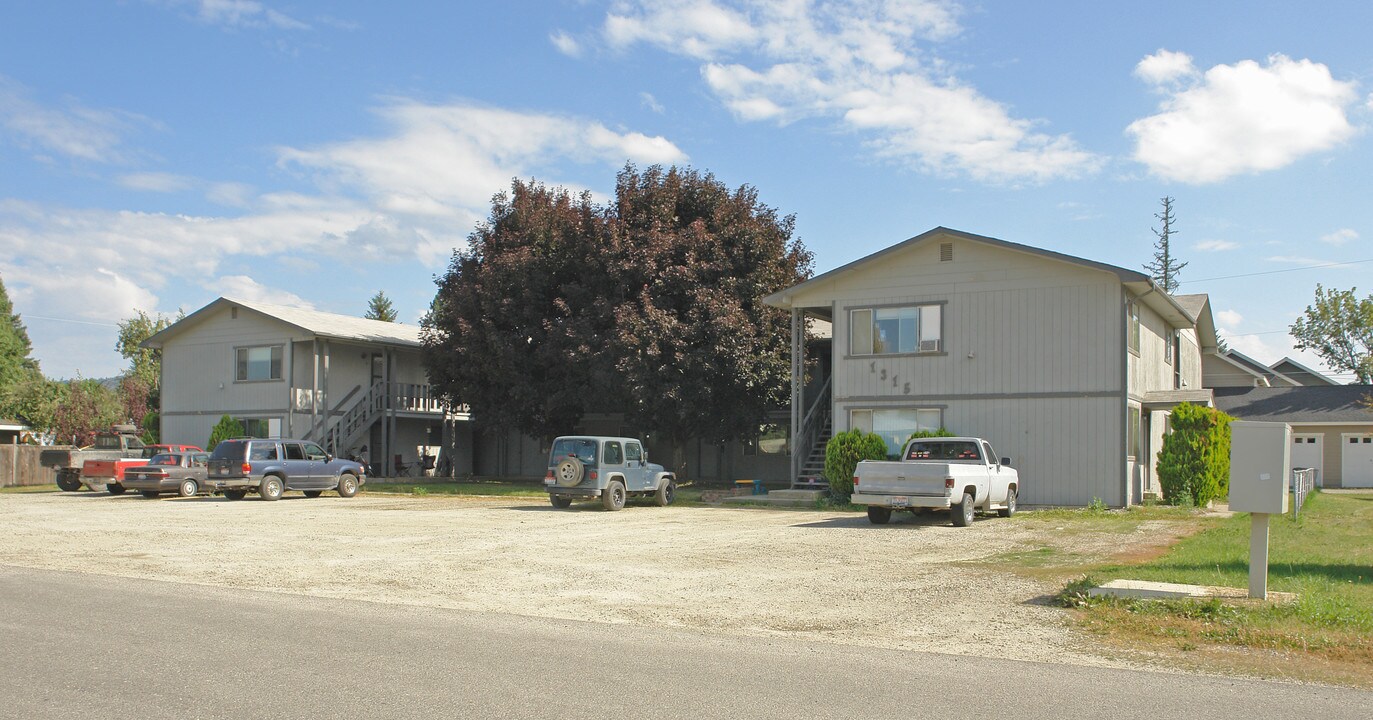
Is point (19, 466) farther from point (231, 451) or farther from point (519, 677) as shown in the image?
point (519, 677)

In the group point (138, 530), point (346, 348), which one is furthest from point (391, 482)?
point (138, 530)

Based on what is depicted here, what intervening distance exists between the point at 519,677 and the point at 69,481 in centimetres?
3177

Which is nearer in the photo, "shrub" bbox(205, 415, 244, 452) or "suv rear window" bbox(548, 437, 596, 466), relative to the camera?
"suv rear window" bbox(548, 437, 596, 466)

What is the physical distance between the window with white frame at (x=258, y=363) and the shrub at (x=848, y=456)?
21862mm

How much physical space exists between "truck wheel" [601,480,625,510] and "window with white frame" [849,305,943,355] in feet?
23.3

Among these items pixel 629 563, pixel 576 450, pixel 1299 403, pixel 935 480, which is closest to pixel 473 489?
pixel 576 450

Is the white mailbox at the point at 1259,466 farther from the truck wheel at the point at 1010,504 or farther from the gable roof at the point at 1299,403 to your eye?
the gable roof at the point at 1299,403

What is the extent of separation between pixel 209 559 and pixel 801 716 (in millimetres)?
11175

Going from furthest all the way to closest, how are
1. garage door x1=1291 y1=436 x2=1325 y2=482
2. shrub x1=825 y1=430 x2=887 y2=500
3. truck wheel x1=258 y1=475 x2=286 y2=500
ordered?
1. garage door x1=1291 y1=436 x2=1325 y2=482
2. truck wheel x1=258 y1=475 x2=286 y2=500
3. shrub x1=825 y1=430 x2=887 y2=500

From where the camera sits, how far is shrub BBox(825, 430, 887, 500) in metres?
26.4

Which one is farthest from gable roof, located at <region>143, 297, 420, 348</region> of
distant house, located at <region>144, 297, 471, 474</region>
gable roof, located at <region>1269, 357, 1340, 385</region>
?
gable roof, located at <region>1269, 357, 1340, 385</region>

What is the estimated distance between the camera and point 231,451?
2909 centimetres

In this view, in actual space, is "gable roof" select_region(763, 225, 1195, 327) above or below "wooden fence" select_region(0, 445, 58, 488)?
above

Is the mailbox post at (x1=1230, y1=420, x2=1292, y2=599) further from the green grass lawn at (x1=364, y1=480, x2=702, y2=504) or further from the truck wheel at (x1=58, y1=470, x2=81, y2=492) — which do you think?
the truck wheel at (x1=58, y1=470, x2=81, y2=492)
